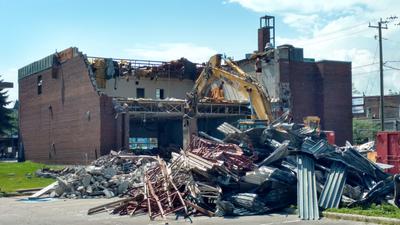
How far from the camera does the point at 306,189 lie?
17078 millimetres

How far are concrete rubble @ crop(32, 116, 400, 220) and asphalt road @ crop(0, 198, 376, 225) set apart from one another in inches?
19.4

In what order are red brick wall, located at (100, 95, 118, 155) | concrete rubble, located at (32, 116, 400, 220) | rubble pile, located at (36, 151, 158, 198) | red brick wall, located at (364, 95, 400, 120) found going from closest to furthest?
concrete rubble, located at (32, 116, 400, 220)
rubble pile, located at (36, 151, 158, 198)
red brick wall, located at (100, 95, 118, 155)
red brick wall, located at (364, 95, 400, 120)

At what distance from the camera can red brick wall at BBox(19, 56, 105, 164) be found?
142ft

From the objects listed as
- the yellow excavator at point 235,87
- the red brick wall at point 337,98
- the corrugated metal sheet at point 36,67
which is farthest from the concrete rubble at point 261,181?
the corrugated metal sheet at point 36,67

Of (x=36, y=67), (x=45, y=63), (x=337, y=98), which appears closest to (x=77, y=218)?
(x=337, y=98)

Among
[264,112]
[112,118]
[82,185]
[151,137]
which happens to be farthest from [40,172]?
[151,137]

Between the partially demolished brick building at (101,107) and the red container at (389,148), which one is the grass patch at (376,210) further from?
the partially demolished brick building at (101,107)

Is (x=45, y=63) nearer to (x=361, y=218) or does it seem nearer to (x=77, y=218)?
(x=77, y=218)

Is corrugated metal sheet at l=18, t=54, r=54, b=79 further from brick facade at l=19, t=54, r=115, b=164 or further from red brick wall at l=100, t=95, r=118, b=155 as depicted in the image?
red brick wall at l=100, t=95, r=118, b=155

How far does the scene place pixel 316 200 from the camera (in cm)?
1647

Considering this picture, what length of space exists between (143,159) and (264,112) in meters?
7.57

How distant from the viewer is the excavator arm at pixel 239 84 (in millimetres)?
34469

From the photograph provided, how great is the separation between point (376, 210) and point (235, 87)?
22.0 metres

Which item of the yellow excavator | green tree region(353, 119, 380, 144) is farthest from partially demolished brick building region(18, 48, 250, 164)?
green tree region(353, 119, 380, 144)
